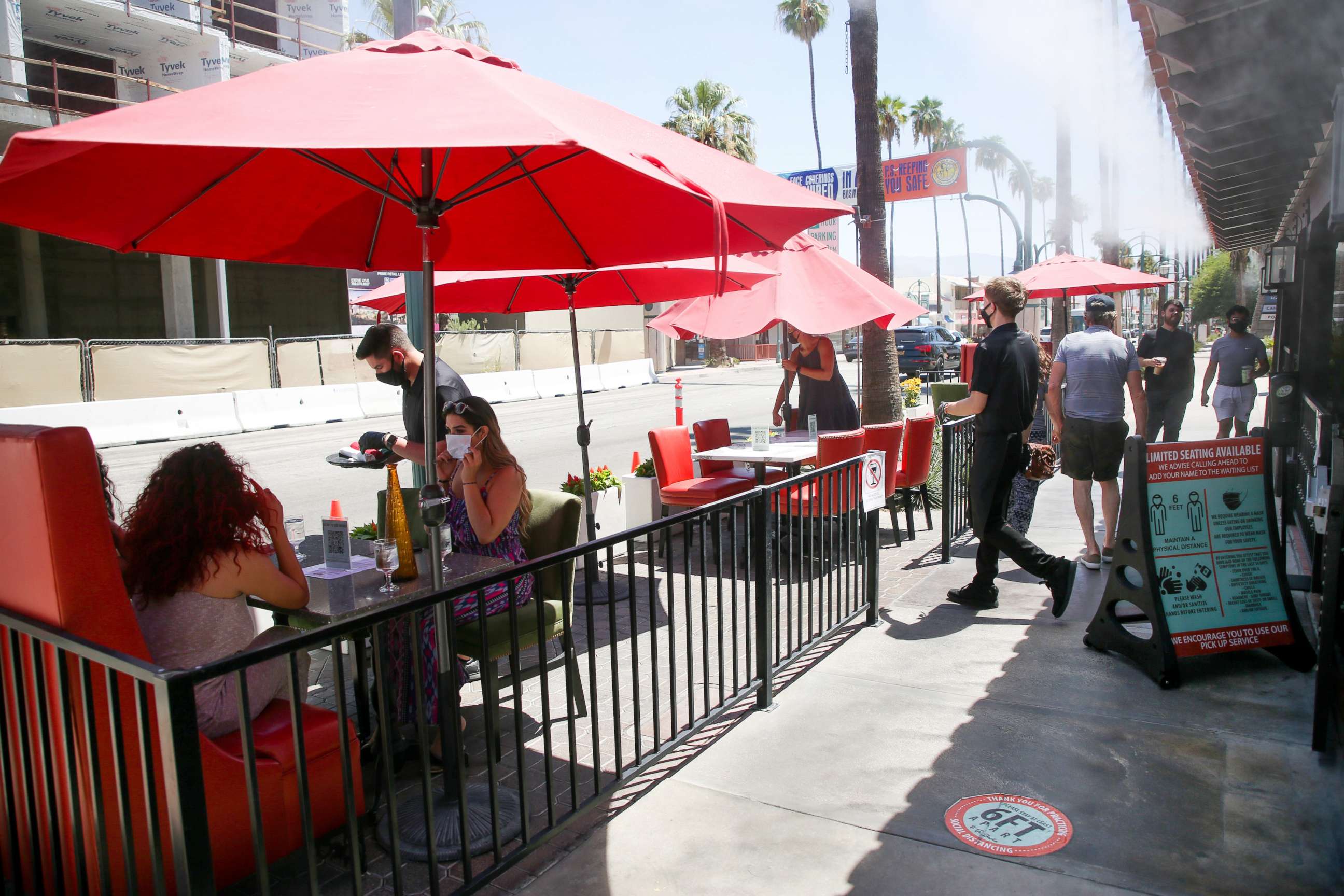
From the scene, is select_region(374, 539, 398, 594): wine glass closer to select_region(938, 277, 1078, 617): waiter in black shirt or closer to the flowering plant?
the flowering plant

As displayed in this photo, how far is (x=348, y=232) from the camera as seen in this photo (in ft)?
14.5

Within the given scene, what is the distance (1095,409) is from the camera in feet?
21.3

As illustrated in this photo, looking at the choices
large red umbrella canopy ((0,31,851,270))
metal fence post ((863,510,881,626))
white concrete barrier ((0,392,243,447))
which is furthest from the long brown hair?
white concrete barrier ((0,392,243,447))

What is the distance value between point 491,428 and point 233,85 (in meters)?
1.84

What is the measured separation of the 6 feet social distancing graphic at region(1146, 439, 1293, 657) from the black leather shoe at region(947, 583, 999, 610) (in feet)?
4.49

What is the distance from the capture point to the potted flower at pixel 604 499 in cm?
730

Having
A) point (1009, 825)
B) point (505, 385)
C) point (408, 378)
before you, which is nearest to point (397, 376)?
point (408, 378)

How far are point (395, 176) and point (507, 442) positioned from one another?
12719 mm

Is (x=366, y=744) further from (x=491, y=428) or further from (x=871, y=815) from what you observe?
(x=871, y=815)

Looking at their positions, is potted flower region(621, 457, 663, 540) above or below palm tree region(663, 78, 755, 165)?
below

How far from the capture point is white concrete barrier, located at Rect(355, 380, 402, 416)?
20.5 m

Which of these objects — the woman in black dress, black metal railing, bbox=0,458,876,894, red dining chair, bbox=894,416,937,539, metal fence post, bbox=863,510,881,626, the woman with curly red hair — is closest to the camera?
black metal railing, bbox=0,458,876,894

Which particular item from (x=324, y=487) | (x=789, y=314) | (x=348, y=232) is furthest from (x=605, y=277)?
(x=324, y=487)

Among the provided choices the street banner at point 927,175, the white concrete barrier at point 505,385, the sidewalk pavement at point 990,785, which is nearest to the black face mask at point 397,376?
the sidewalk pavement at point 990,785
